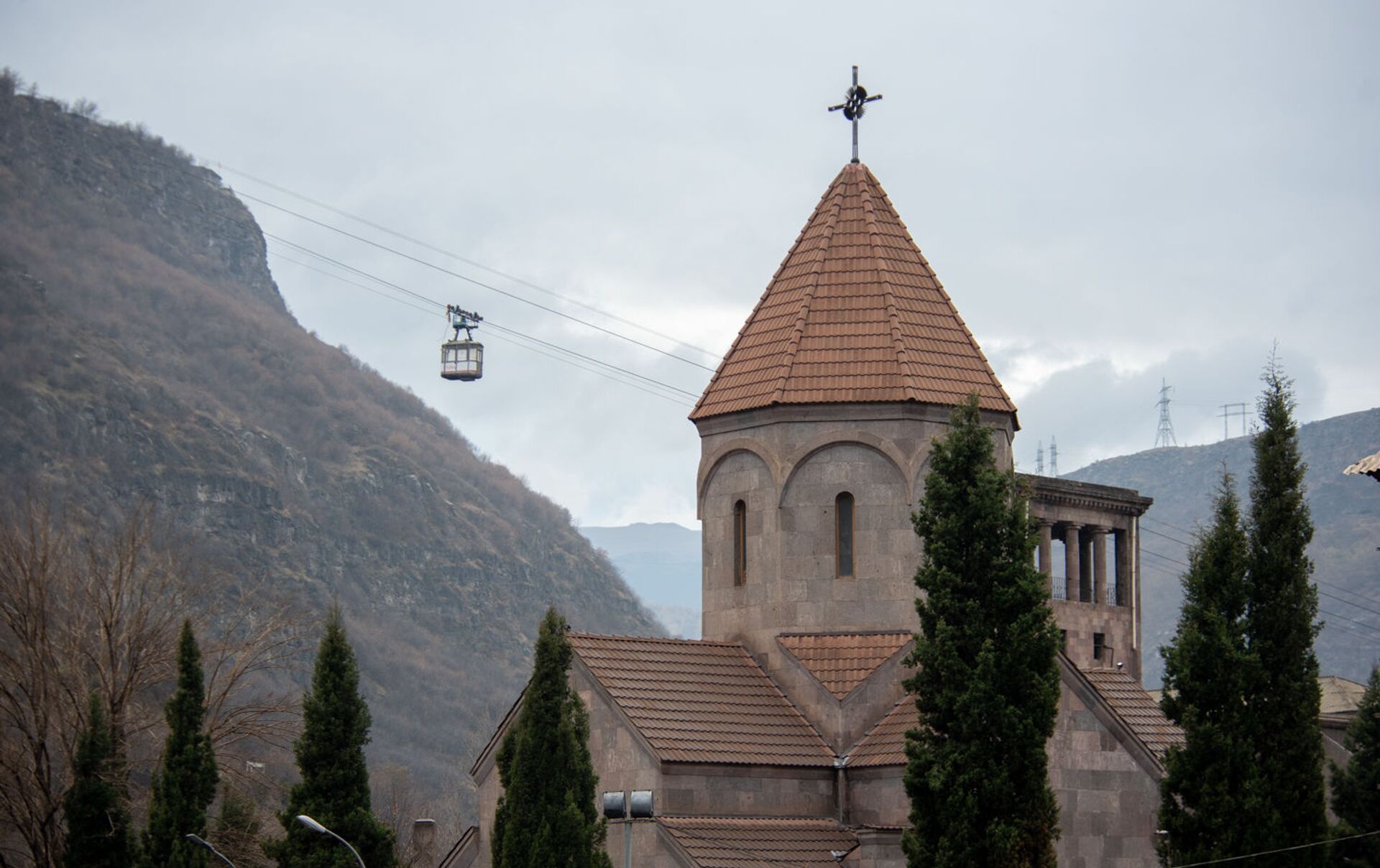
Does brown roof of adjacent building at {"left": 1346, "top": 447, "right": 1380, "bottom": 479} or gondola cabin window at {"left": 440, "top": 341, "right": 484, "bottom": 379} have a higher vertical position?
gondola cabin window at {"left": 440, "top": 341, "right": 484, "bottom": 379}

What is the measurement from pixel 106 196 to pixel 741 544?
132 metres

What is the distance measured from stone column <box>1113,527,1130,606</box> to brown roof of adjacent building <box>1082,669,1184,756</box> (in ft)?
122

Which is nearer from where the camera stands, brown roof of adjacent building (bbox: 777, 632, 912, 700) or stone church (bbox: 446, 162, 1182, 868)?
stone church (bbox: 446, 162, 1182, 868)

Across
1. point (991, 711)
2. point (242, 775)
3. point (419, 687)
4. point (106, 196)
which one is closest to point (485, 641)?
point (419, 687)

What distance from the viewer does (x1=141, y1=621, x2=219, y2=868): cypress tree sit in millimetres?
26891

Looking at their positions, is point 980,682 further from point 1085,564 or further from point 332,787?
point 1085,564

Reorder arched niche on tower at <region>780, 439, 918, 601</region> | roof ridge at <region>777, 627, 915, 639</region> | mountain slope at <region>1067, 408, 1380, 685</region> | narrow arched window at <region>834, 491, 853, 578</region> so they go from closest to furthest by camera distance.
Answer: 1. roof ridge at <region>777, 627, 915, 639</region>
2. arched niche on tower at <region>780, 439, 918, 601</region>
3. narrow arched window at <region>834, 491, 853, 578</region>
4. mountain slope at <region>1067, 408, 1380, 685</region>

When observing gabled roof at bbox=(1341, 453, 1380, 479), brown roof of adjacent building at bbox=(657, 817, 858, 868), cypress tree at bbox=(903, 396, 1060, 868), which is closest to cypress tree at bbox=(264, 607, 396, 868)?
brown roof of adjacent building at bbox=(657, 817, 858, 868)

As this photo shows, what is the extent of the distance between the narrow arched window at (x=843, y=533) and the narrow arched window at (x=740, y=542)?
1468 mm

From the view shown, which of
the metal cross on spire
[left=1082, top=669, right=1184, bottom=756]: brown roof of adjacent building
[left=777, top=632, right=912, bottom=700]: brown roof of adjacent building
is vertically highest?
the metal cross on spire

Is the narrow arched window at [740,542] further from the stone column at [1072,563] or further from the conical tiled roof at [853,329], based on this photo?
the stone column at [1072,563]

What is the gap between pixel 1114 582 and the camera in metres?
68.9

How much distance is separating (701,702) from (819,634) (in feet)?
7.15

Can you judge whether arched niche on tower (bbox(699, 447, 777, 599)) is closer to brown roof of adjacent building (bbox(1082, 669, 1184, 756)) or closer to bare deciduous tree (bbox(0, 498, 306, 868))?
brown roof of adjacent building (bbox(1082, 669, 1184, 756))
